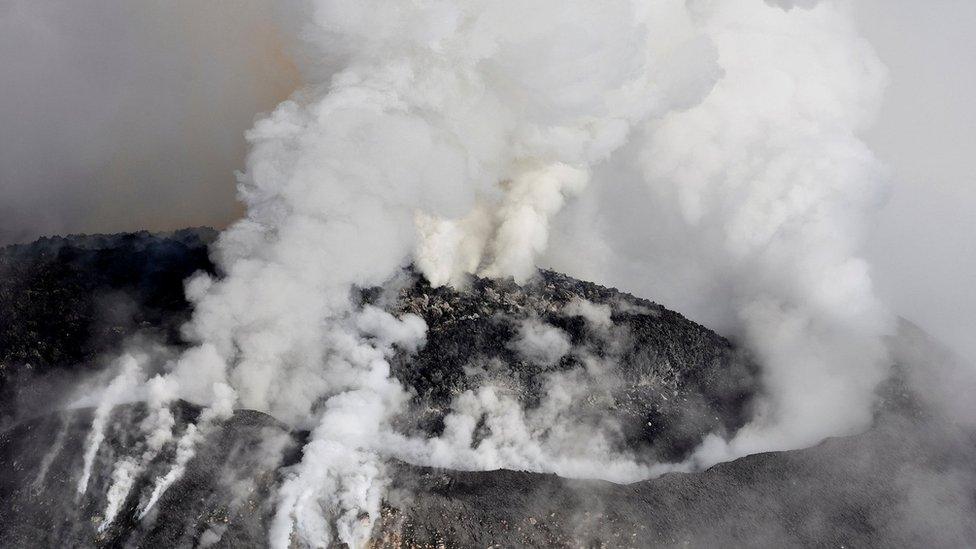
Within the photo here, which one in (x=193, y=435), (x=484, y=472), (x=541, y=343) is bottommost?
(x=193, y=435)

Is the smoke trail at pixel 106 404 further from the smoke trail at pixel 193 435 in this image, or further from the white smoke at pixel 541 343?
the white smoke at pixel 541 343

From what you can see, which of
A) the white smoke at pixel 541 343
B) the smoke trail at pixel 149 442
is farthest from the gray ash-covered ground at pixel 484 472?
the white smoke at pixel 541 343

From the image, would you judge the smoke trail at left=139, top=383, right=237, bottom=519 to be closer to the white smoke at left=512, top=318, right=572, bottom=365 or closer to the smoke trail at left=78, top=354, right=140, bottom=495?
the smoke trail at left=78, top=354, right=140, bottom=495

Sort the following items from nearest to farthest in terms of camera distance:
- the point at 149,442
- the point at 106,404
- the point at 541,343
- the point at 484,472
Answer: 1. the point at 149,442
2. the point at 106,404
3. the point at 484,472
4. the point at 541,343

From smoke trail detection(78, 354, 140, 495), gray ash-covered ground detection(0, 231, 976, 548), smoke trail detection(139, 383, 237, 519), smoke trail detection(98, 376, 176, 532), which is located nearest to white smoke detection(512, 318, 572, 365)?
gray ash-covered ground detection(0, 231, 976, 548)

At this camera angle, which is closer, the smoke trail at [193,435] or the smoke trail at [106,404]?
the smoke trail at [193,435]

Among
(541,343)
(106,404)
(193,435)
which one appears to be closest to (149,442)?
(193,435)

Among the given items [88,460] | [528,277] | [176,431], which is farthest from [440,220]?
[88,460]

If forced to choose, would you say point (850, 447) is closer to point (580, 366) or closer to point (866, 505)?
point (866, 505)

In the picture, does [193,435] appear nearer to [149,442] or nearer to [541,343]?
[149,442]
